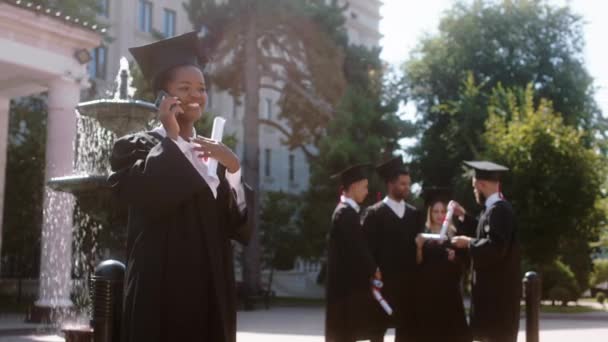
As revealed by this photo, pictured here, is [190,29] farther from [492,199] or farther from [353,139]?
[492,199]

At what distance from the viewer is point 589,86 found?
1437 inches

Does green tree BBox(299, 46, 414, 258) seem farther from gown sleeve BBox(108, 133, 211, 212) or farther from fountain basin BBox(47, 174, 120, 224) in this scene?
gown sleeve BBox(108, 133, 211, 212)

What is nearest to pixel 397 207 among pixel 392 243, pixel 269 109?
pixel 392 243

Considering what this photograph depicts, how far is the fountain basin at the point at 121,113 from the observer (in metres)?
8.15

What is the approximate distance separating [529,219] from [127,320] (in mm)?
21207

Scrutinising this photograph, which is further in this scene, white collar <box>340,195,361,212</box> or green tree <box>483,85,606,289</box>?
green tree <box>483,85,606,289</box>

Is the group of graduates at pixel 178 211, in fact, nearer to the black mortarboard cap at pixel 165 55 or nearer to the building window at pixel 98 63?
the black mortarboard cap at pixel 165 55

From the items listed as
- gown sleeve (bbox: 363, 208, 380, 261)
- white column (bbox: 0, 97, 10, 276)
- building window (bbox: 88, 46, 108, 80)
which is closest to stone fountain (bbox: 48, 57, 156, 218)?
gown sleeve (bbox: 363, 208, 380, 261)

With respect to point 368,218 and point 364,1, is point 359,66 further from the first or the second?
point 364,1

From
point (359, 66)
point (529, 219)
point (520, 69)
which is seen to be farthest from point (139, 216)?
point (520, 69)

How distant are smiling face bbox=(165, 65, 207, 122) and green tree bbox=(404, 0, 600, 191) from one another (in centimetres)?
3047

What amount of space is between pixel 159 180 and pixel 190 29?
34747 mm

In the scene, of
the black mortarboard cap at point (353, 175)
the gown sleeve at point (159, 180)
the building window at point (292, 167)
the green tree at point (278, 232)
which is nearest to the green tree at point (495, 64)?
the green tree at point (278, 232)

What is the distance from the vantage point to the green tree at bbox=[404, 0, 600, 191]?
35.2 metres
